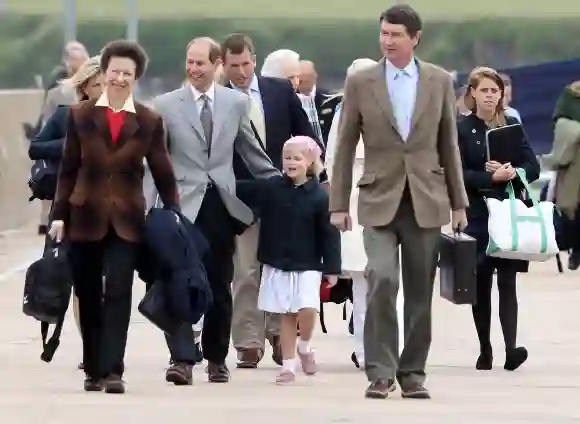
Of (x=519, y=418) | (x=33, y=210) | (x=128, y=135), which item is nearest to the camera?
(x=519, y=418)

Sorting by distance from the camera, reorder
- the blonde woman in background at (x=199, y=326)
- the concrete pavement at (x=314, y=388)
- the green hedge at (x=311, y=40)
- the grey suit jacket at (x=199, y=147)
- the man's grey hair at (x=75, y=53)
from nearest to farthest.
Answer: the concrete pavement at (x=314, y=388) → the grey suit jacket at (x=199, y=147) → the blonde woman in background at (x=199, y=326) → the man's grey hair at (x=75, y=53) → the green hedge at (x=311, y=40)

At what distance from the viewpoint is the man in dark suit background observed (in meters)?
11.8

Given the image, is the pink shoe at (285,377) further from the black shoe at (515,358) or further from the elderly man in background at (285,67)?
the elderly man in background at (285,67)

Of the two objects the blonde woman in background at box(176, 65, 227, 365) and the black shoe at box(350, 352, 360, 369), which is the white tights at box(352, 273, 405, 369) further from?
the blonde woman in background at box(176, 65, 227, 365)

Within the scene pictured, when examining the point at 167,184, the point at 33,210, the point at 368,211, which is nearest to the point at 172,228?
the point at 167,184

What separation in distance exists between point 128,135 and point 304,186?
149cm

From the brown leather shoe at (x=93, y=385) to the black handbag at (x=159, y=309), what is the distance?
40 cm

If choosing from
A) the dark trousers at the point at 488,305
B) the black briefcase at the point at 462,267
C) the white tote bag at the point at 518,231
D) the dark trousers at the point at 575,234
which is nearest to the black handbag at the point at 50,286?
the black briefcase at the point at 462,267

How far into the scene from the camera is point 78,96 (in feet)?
36.9

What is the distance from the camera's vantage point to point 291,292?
36.9 ft

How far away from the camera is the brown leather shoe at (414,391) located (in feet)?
33.3

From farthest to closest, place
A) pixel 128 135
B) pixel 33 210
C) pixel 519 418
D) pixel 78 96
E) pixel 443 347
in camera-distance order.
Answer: pixel 33 210 < pixel 443 347 < pixel 78 96 < pixel 128 135 < pixel 519 418

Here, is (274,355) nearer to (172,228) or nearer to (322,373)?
(322,373)

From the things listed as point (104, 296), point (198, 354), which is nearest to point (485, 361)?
point (198, 354)
